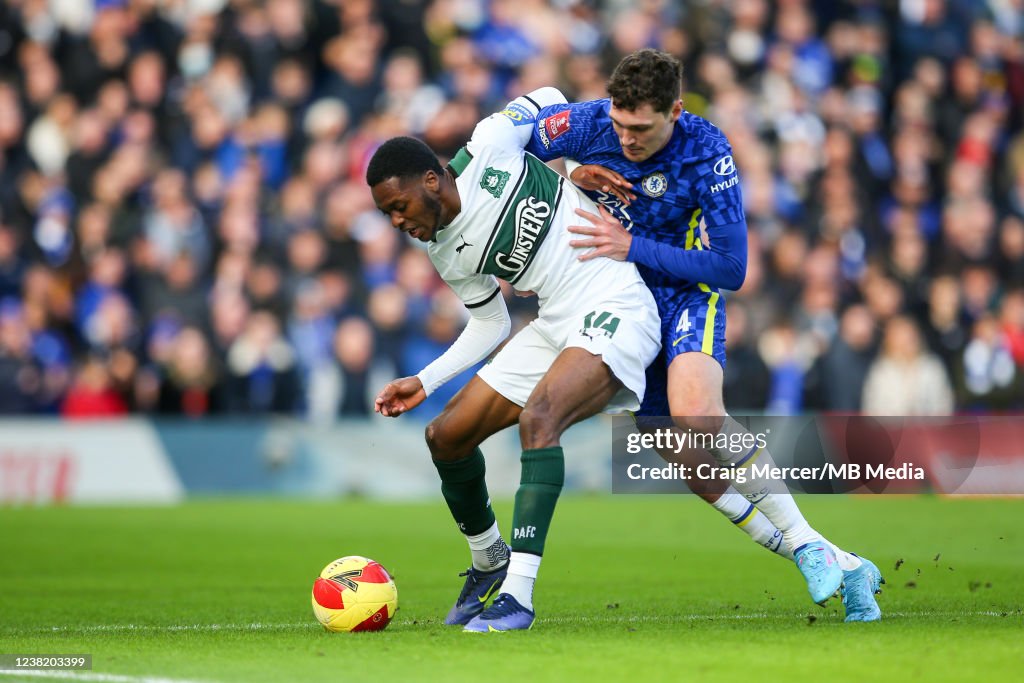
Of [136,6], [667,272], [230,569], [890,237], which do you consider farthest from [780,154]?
[667,272]

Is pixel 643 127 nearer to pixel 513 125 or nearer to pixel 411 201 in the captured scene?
pixel 513 125

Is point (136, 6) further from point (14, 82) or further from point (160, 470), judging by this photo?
point (160, 470)

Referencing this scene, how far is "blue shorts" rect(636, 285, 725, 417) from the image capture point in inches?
293

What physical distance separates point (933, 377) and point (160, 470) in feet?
29.0

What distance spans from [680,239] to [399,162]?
62.8 inches

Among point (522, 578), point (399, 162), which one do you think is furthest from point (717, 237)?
point (522, 578)

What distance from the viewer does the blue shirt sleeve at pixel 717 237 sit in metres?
7.27

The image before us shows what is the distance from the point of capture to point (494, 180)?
24.0ft

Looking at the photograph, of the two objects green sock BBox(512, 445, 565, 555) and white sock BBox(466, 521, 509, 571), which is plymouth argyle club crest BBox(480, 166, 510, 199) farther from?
white sock BBox(466, 521, 509, 571)

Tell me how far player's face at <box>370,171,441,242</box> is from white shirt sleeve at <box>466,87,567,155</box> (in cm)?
44

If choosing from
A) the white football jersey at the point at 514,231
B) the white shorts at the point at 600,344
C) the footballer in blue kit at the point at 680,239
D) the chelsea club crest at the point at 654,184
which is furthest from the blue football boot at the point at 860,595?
the chelsea club crest at the point at 654,184

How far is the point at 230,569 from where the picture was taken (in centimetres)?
1077

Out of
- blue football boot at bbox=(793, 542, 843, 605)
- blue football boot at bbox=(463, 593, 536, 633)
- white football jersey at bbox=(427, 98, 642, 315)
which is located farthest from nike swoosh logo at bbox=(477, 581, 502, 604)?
blue football boot at bbox=(793, 542, 843, 605)

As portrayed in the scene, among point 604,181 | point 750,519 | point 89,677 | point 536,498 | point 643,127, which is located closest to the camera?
point 89,677
